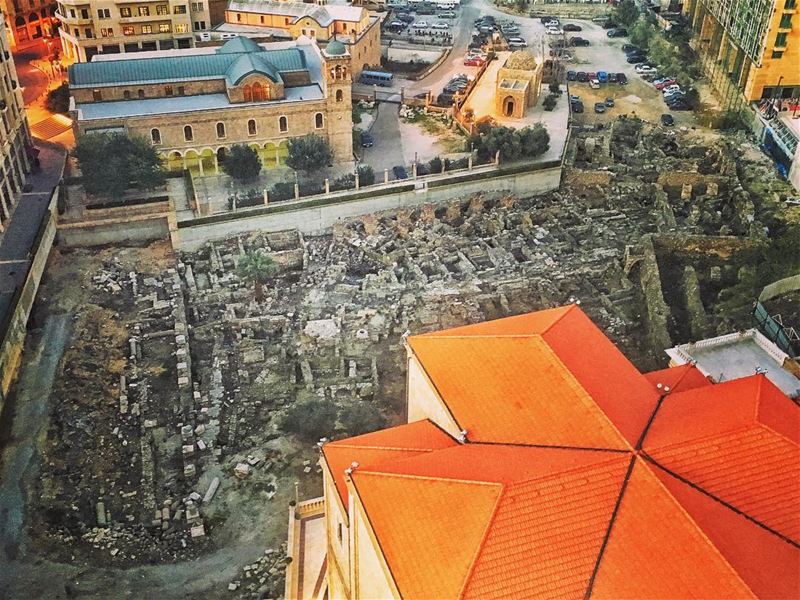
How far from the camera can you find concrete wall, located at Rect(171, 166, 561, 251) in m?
53.0

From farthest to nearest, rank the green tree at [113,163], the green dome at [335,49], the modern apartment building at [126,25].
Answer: the modern apartment building at [126,25], the green dome at [335,49], the green tree at [113,163]

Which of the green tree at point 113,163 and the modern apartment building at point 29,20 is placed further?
the modern apartment building at point 29,20

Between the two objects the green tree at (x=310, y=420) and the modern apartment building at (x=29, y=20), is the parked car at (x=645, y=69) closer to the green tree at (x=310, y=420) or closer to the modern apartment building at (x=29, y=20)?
the green tree at (x=310, y=420)

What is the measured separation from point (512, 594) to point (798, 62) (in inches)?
2653

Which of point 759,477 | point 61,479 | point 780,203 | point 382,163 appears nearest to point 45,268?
point 61,479

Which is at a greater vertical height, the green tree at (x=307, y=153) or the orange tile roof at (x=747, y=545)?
the orange tile roof at (x=747, y=545)

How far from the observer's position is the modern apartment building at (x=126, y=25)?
74.4m

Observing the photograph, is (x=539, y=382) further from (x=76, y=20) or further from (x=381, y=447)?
(x=76, y=20)

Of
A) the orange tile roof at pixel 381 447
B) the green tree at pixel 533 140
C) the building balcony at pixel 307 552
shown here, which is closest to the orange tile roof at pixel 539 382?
the orange tile roof at pixel 381 447

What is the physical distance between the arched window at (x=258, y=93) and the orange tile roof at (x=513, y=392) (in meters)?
37.0

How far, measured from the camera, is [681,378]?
29.2 m

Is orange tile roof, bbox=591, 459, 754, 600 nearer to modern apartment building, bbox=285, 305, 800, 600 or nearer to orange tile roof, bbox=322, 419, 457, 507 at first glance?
modern apartment building, bbox=285, 305, 800, 600

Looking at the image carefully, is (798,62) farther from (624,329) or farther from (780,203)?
(624,329)

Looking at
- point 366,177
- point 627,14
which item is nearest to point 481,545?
point 366,177
